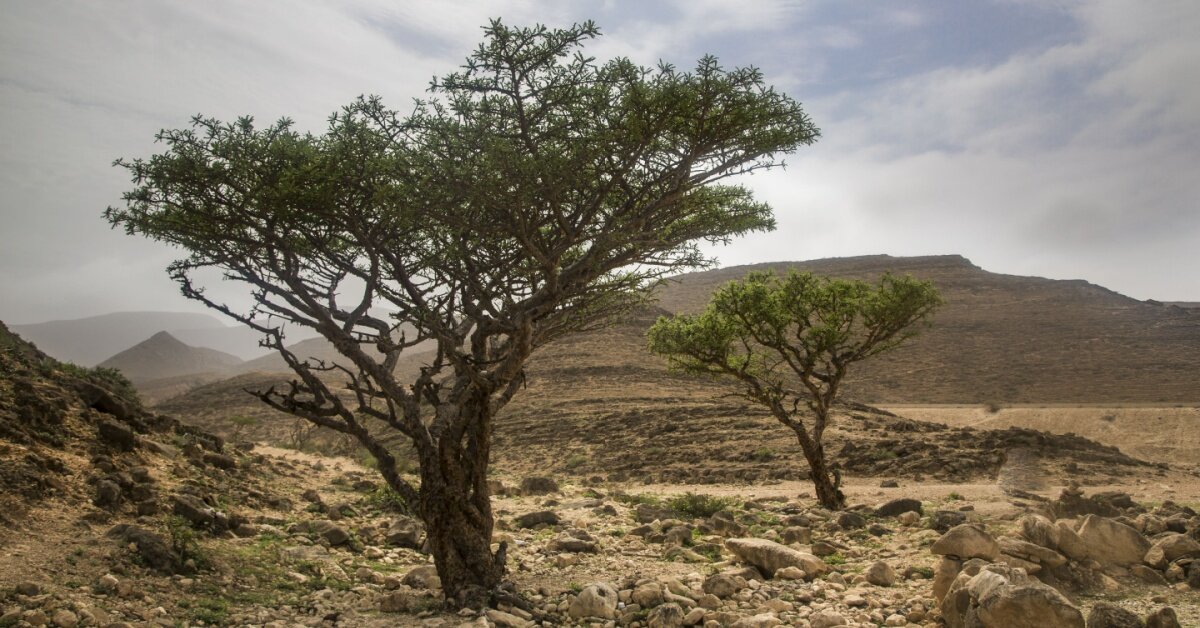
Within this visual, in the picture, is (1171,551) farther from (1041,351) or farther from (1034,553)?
(1041,351)

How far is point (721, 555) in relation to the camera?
9977 mm

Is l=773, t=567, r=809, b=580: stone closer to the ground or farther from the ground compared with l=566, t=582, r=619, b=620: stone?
closer to the ground

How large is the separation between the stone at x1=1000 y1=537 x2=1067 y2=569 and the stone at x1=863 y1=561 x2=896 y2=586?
3.74 ft

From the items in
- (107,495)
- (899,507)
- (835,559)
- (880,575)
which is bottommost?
(899,507)

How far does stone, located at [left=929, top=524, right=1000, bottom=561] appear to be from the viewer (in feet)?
23.6

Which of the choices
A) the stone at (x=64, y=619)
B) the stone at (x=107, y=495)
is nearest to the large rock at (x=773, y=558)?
the stone at (x=64, y=619)

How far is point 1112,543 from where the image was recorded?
298 inches

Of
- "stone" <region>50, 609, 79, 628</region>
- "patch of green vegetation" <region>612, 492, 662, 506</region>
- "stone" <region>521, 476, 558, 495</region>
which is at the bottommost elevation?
"patch of green vegetation" <region>612, 492, 662, 506</region>

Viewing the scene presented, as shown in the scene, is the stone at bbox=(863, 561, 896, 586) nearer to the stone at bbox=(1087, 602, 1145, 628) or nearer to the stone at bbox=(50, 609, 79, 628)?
the stone at bbox=(1087, 602, 1145, 628)

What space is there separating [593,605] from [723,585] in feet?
4.61

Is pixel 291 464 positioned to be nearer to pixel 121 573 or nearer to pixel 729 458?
pixel 121 573

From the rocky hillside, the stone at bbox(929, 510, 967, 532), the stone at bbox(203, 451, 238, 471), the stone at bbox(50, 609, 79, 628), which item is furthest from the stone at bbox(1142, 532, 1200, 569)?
the rocky hillside

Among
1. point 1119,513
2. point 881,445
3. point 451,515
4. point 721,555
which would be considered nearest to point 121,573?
point 451,515

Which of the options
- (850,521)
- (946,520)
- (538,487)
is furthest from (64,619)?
(538,487)
